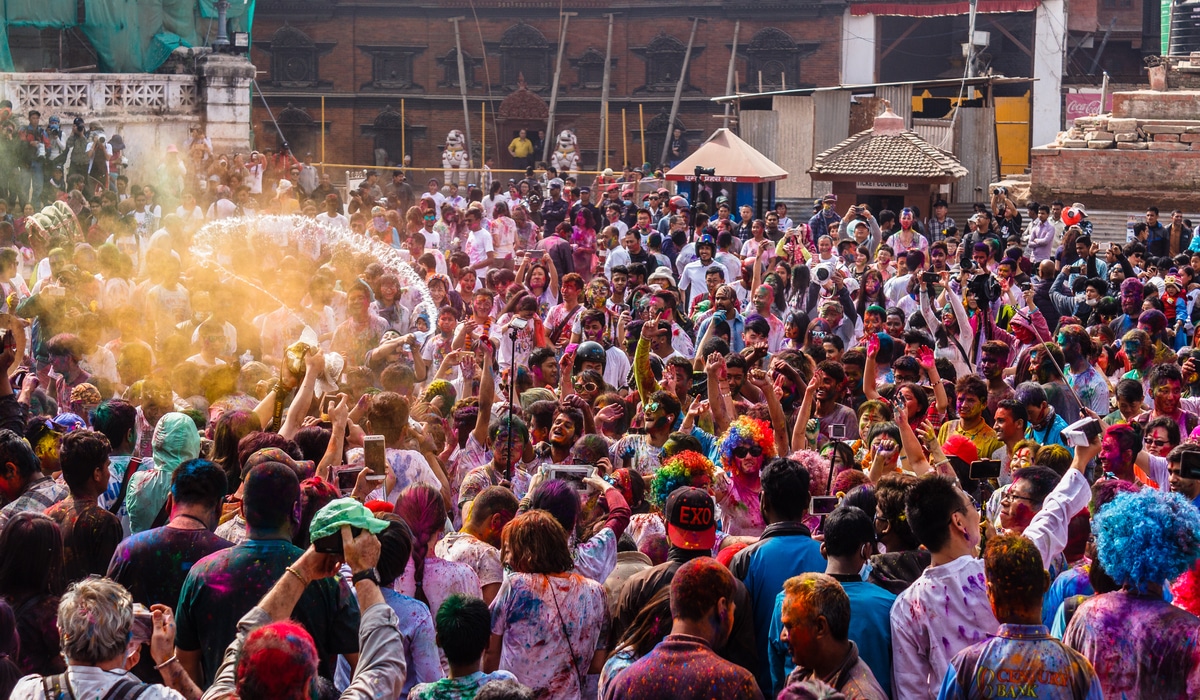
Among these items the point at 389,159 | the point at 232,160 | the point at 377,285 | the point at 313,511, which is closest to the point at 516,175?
the point at 389,159

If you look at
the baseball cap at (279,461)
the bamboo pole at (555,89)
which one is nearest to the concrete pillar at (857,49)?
the bamboo pole at (555,89)

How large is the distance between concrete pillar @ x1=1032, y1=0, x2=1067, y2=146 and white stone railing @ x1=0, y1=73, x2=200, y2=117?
22.4 m

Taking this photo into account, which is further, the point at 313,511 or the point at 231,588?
the point at 313,511

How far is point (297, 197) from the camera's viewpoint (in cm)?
2236

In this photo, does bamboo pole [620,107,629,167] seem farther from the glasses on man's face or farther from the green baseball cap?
the green baseball cap

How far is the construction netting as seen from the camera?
2981cm

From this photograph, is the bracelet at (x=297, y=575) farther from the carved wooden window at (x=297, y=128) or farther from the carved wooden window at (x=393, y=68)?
the carved wooden window at (x=393, y=68)

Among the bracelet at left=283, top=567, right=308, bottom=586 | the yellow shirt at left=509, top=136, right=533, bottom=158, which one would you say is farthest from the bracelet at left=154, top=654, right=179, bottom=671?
the yellow shirt at left=509, top=136, right=533, bottom=158

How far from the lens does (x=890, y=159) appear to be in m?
23.9

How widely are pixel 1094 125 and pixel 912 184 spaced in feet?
15.6

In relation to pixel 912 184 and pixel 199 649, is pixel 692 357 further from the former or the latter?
pixel 912 184

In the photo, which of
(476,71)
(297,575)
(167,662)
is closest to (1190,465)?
(297,575)

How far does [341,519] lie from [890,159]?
20.4 m

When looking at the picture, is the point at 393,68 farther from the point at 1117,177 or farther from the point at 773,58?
the point at 1117,177
